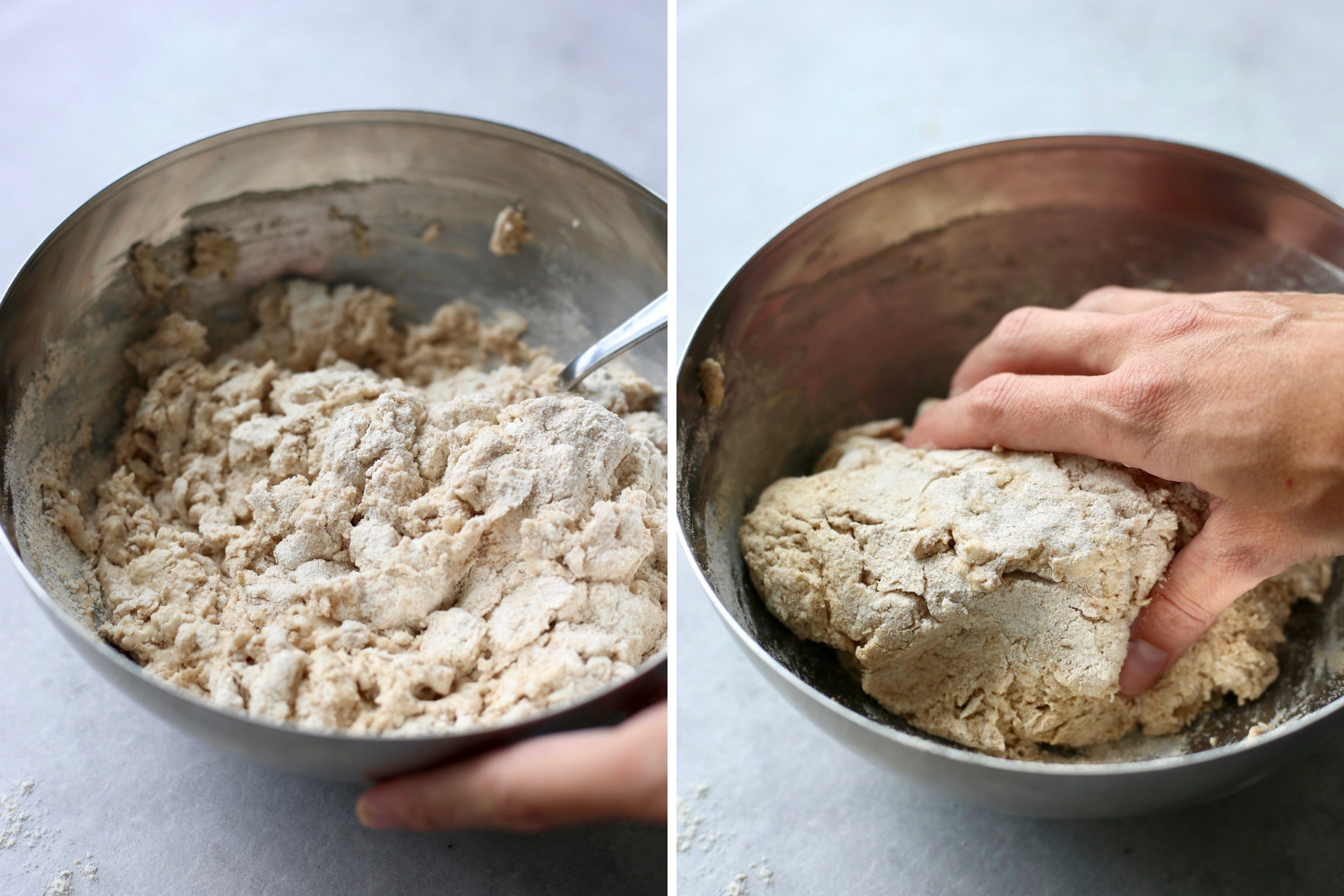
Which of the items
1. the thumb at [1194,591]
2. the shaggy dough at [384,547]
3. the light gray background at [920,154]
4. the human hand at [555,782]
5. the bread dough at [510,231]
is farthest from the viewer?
the bread dough at [510,231]

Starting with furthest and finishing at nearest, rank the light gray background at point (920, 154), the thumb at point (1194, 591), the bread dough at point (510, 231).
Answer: the bread dough at point (510, 231) < the light gray background at point (920, 154) < the thumb at point (1194, 591)

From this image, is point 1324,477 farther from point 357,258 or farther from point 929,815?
point 357,258

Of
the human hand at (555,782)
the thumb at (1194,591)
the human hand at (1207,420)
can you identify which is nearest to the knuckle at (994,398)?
the human hand at (1207,420)

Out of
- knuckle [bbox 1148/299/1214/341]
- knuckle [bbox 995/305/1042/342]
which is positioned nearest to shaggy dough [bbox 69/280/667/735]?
knuckle [bbox 995/305/1042/342]

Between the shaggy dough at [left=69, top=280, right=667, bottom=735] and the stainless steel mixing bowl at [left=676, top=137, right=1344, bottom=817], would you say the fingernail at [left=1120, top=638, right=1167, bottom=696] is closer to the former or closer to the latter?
the stainless steel mixing bowl at [left=676, top=137, right=1344, bottom=817]

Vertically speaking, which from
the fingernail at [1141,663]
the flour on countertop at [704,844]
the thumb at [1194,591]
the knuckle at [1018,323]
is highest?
the knuckle at [1018,323]

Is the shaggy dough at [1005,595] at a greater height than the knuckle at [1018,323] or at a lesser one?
lesser

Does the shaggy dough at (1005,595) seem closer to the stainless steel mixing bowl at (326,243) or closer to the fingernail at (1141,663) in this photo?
the fingernail at (1141,663)
